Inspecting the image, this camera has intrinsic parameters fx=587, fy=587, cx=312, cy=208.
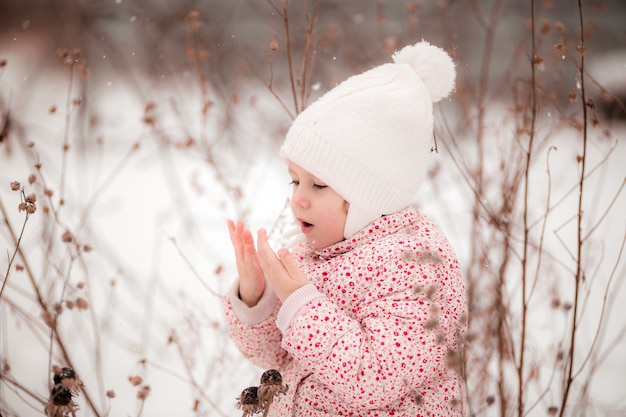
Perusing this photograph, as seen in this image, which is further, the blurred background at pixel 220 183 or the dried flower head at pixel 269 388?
the blurred background at pixel 220 183

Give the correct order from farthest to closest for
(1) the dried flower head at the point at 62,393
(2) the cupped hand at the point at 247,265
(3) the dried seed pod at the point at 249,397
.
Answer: (2) the cupped hand at the point at 247,265
(3) the dried seed pod at the point at 249,397
(1) the dried flower head at the point at 62,393

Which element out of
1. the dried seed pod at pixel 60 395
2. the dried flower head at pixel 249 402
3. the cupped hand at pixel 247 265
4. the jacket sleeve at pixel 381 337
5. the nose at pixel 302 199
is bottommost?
the dried seed pod at pixel 60 395

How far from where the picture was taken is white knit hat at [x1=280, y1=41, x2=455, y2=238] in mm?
1062

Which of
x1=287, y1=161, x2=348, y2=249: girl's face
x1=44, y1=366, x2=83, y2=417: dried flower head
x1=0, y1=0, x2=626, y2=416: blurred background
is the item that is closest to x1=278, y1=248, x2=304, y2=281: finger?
x1=287, y1=161, x2=348, y2=249: girl's face

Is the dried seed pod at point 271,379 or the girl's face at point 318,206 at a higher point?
the girl's face at point 318,206

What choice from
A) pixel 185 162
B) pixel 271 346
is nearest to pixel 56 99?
pixel 185 162

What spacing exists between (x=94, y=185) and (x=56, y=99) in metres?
0.49

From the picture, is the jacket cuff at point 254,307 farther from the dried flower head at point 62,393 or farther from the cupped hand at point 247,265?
the dried flower head at point 62,393

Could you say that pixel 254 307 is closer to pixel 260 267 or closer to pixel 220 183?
pixel 260 267

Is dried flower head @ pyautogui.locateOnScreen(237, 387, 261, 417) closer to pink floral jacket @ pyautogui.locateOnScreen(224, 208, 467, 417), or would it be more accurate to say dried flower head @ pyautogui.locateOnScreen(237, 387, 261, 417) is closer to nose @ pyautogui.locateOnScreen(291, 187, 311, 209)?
pink floral jacket @ pyautogui.locateOnScreen(224, 208, 467, 417)

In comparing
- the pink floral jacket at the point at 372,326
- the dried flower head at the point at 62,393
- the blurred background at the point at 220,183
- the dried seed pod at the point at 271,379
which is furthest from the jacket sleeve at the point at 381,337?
the blurred background at the point at 220,183

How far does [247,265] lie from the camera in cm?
106

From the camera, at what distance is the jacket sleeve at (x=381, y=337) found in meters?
0.92

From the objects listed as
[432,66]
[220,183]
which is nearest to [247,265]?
[432,66]
